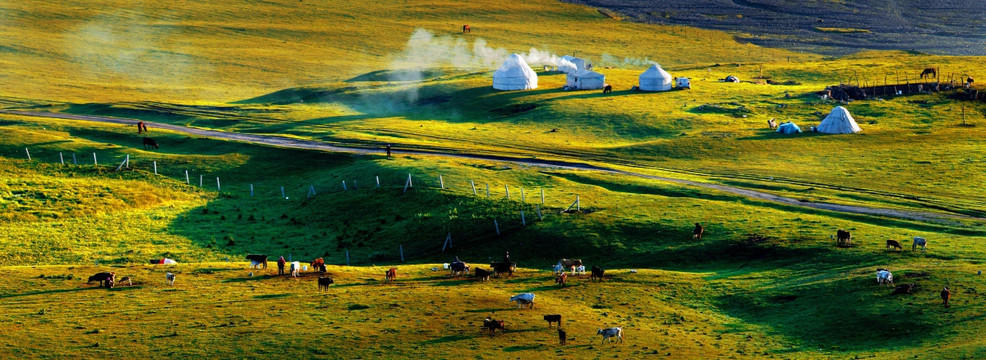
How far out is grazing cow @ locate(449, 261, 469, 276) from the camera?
64188 mm

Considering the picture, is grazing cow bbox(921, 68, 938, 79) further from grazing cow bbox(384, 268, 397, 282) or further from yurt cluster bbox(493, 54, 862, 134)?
grazing cow bbox(384, 268, 397, 282)

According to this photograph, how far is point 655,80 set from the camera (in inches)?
6024

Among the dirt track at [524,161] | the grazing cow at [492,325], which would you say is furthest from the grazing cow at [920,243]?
the grazing cow at [492,325]

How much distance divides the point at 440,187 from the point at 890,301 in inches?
1781

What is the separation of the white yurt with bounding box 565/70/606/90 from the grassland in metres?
2.86

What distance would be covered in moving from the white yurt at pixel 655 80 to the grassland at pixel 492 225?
9.68ft

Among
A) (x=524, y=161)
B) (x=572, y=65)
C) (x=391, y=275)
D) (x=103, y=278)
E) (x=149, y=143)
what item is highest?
(x=572, y=65)

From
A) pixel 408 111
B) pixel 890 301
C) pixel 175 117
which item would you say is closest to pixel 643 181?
pixel 890 301

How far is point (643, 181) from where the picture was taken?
306 ft

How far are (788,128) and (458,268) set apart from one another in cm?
6873

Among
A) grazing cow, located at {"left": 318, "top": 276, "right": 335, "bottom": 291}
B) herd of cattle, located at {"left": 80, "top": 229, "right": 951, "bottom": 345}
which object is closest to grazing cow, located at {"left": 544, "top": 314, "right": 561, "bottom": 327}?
herd of cattle, located at {"left": 80, "top": 229, "right": 951, "bottom": 345}

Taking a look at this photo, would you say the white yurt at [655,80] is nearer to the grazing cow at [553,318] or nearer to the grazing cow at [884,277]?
the grazing cow at [884,277]

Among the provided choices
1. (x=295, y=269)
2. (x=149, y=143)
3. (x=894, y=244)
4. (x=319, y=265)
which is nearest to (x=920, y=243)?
(x=894, y=244)

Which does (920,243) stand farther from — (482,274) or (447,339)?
(447,339)
